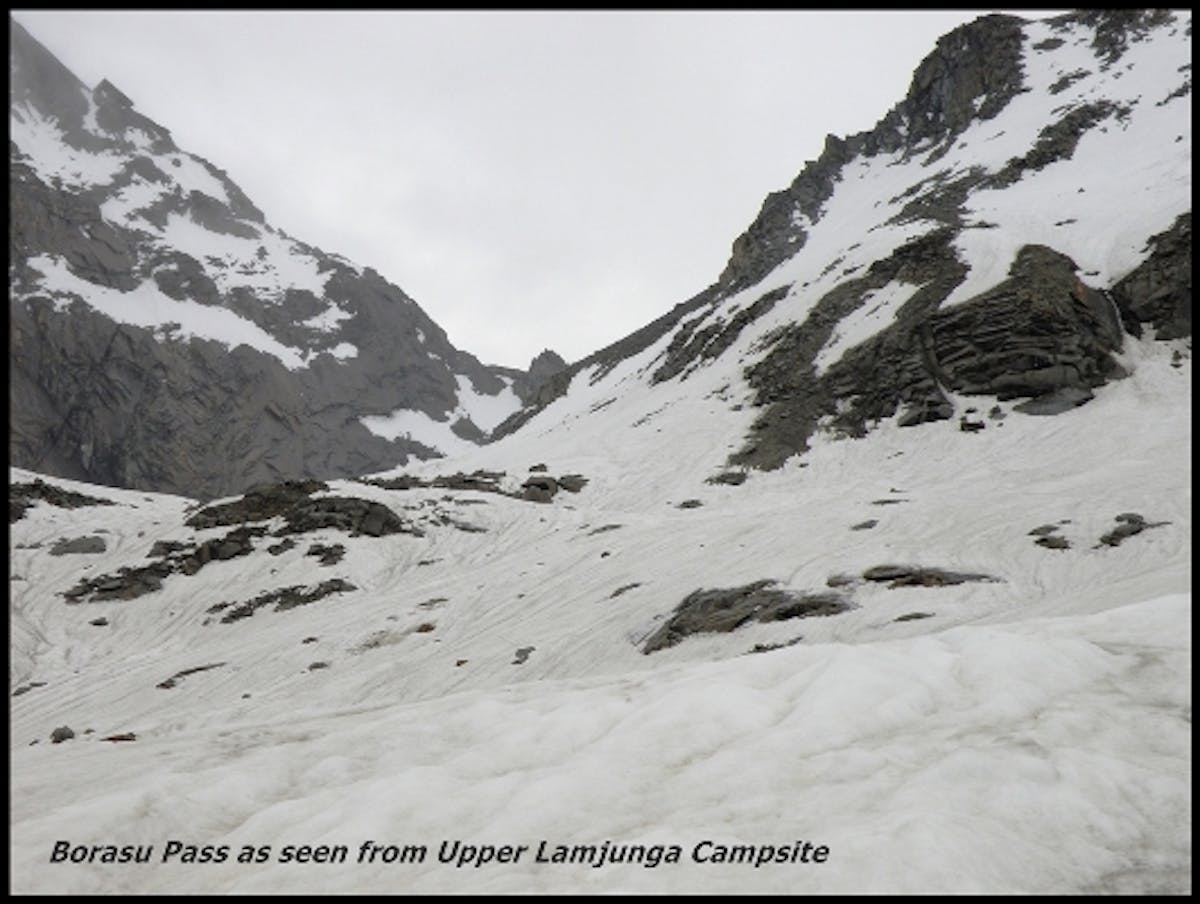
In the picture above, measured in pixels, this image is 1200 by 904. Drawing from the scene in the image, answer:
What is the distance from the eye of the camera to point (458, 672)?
18219mm

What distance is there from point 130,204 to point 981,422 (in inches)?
6700

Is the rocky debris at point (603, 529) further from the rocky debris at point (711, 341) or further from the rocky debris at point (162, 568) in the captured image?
the rocky debris at point (711, 341)

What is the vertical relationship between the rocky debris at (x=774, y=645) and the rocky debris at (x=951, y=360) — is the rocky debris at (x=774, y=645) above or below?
below

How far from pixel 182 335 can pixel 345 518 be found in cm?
10831

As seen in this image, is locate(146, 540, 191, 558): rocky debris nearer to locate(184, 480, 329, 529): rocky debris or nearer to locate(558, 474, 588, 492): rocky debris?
locate(184, 480, 329, 529): rocky debris

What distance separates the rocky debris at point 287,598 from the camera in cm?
2911

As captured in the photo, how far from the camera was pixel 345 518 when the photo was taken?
36625 millimetres

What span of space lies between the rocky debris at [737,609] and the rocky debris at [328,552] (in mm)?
19791

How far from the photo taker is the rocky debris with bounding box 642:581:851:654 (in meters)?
16.2

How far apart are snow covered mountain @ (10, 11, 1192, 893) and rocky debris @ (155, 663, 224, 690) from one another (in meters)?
0.21

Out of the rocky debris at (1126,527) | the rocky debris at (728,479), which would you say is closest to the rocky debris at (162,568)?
the rocky debris at (728,479)

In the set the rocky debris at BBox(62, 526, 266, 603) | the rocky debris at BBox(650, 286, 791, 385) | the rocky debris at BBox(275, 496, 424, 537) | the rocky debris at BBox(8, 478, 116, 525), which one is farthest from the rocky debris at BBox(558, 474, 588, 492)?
the rocky debris at BBox(8, 478, 116, 525)

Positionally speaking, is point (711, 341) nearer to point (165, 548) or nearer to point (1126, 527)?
point (165, 548)

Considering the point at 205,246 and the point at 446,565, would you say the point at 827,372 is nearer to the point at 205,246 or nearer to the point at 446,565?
the point at 446,565
